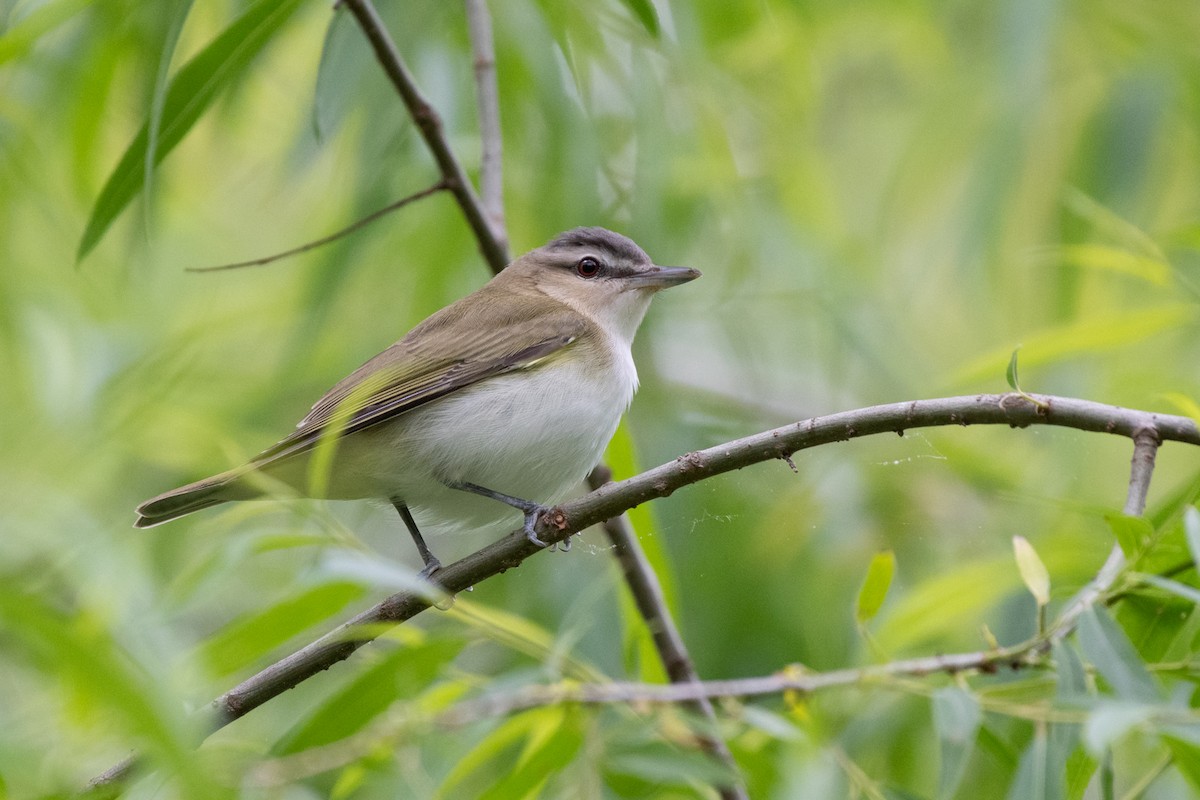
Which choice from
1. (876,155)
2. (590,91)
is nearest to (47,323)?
(590,91)

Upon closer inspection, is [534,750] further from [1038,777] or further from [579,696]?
[1038,777]

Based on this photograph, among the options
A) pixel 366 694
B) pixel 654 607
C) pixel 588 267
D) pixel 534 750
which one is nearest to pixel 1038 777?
pixel 534 750

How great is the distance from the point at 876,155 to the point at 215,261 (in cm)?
364

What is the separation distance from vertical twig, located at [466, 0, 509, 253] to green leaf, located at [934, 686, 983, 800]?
6.07 feet

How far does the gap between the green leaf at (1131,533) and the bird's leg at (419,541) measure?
156cm

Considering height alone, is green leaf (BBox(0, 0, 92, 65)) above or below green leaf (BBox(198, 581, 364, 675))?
above

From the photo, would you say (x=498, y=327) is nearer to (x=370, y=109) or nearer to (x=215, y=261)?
(x=370, y=109)

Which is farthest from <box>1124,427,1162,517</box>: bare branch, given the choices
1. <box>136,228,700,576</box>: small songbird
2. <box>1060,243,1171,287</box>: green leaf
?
<box>136,228,700,576</box>: small songbird

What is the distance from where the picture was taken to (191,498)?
10.2ft

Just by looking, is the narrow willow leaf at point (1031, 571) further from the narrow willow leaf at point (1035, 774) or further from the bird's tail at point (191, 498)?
the bird's tail at point (191, 498)

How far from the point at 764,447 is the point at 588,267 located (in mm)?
1881

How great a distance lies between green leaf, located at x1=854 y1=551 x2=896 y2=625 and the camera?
90.5 inches

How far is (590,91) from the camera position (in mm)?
4141

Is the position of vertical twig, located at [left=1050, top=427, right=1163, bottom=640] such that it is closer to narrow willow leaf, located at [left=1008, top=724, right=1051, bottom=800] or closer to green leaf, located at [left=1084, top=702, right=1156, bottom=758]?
narrow willow leaf, located at [left=1008, top=724, right=1051, bottom=800]
